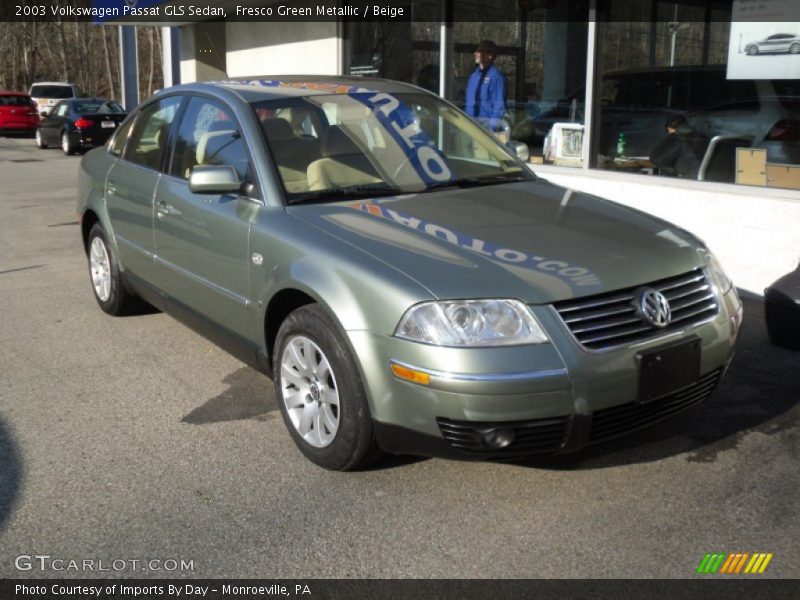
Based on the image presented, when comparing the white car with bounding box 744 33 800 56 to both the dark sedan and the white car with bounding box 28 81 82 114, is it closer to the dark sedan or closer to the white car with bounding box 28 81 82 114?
the dark sedan

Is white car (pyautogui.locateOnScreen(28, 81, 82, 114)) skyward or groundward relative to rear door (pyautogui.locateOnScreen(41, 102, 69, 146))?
skyward

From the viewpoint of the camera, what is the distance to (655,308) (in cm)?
342

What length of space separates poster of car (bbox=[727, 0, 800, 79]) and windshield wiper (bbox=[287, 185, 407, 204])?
4090 mm

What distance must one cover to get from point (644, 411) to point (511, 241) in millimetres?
874

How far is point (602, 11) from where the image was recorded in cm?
796

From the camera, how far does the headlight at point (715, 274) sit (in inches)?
151

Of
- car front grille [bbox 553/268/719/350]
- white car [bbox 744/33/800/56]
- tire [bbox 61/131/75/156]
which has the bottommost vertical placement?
tire [bbox 61/131/75/156]

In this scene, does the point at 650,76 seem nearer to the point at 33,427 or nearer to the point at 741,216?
the point at 741,216

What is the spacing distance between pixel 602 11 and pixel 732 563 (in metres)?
6.12

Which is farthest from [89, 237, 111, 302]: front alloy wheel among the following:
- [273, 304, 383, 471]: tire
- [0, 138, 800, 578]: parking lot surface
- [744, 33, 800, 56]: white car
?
[744, 33, 800, 56]: white car

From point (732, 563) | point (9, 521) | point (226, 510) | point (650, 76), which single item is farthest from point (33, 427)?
point (650, 76)

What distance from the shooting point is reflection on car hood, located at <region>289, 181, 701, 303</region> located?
331 centimetres

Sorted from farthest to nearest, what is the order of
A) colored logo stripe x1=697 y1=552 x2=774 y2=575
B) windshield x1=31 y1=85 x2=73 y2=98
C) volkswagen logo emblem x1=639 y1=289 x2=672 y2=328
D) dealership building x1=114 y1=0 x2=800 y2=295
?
windshield x1=31 y1=85 x2=73 y2=98 < dealership building x1=114 y1=0 x2=800 y2=295 < volkswagen logo emblem x1=639 y1=289 x2=672 y2=328 < colored logo stripe x1=697 y1=552 x2=774 y2=575

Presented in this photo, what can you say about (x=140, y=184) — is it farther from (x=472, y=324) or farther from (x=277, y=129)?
(x=472, y=324)
